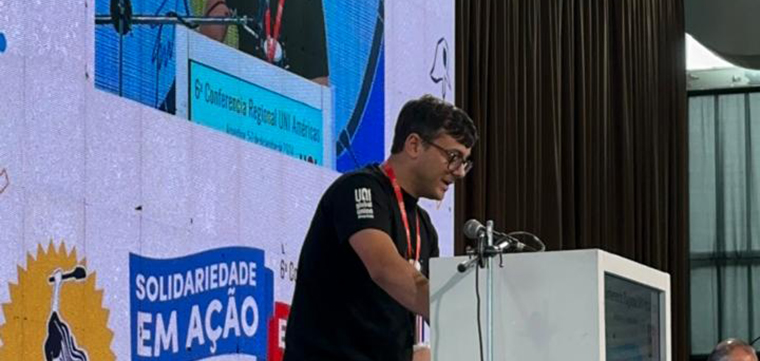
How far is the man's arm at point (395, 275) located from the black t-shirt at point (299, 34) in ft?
4.30

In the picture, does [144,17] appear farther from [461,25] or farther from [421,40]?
[461,25]

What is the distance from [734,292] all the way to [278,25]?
4814mm

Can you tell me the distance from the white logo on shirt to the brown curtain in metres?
2.88

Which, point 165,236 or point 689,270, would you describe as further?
point 689,270

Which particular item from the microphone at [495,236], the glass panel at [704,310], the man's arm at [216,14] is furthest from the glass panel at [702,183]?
the microphone at [495,236]

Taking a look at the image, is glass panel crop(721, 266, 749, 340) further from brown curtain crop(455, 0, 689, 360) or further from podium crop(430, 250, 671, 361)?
podium crop(430, 250, 671, 361)

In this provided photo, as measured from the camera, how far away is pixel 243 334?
3.73 m

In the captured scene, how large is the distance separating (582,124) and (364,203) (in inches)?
170

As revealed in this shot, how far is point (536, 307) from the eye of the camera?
2.41 metres

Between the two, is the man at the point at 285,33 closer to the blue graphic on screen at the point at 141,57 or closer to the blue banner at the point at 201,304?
the blue graphic on screen at the point at 141,57

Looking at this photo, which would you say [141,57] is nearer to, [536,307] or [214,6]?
[214,6]

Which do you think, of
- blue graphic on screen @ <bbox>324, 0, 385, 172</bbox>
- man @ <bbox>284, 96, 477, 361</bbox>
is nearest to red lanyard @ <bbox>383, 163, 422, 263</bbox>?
man @ <bbox>284, 96, 477, 361</bbox>

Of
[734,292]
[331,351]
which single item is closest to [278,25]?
[331,351]

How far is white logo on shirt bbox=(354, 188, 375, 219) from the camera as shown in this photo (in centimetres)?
264
